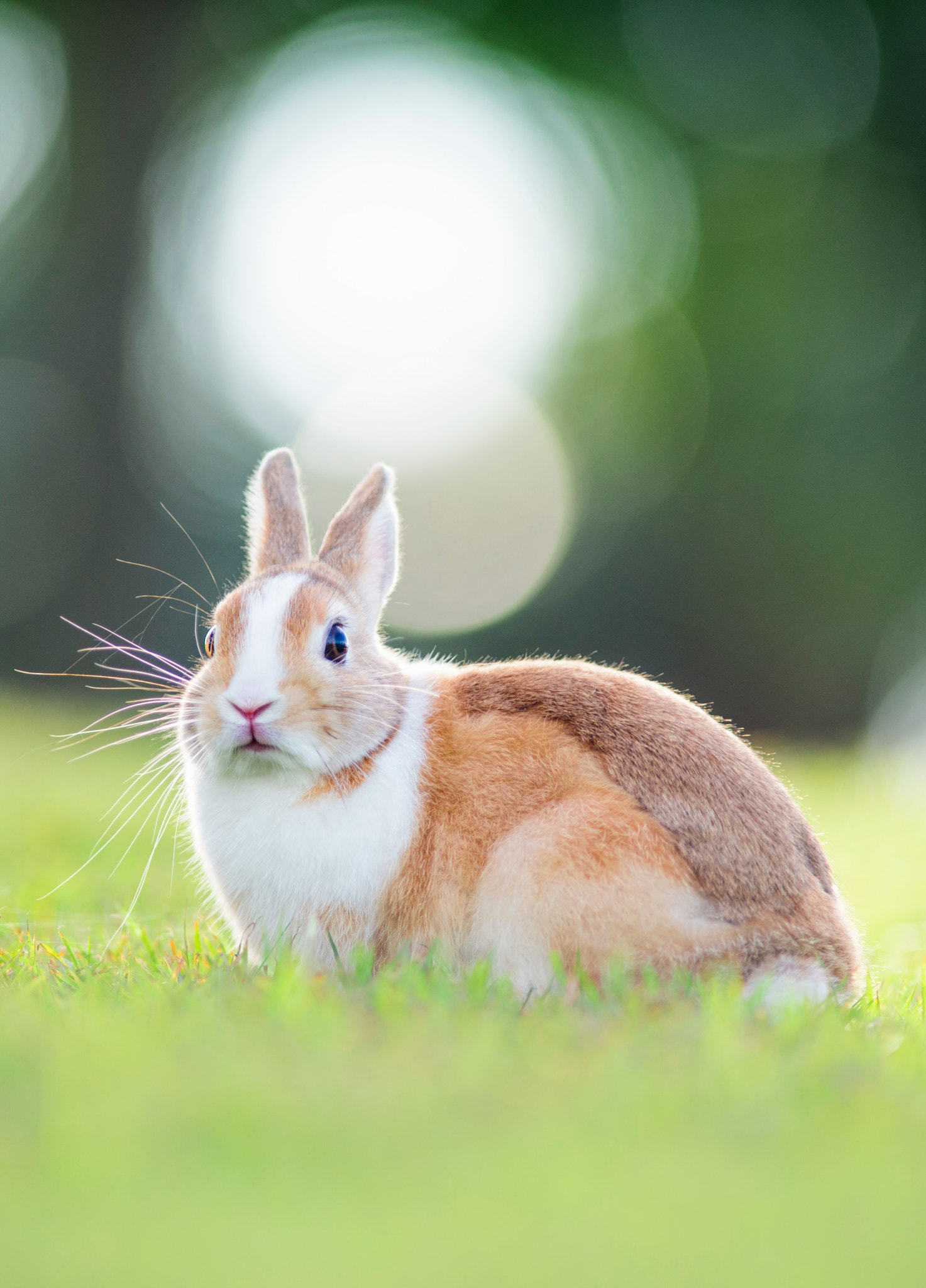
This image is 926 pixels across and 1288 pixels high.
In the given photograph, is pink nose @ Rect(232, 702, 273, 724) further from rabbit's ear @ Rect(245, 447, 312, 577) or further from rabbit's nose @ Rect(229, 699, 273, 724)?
rabbit's ear @ Rect(245, 447, 312, 577)

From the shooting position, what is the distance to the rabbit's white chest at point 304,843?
3318 mm

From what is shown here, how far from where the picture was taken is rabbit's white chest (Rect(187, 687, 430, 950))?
3.32 meters

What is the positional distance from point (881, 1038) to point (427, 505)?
355 inches

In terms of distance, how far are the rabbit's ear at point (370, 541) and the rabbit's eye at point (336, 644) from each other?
1.04 ft

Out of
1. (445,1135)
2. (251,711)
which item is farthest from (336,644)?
(445,1135)

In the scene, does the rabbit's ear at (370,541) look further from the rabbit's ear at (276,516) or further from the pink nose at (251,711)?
the pink nose at (251,711)

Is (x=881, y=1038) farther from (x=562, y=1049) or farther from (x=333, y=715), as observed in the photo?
(x=333, y=715)

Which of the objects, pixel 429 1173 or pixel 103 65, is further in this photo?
pixel 103 65

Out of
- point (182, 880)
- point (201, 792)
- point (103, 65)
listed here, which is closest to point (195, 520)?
point (103, 65)

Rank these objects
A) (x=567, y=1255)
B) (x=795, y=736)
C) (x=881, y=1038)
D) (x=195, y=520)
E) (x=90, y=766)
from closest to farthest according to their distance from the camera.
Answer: (x=567, y=1255) < (x=881, y=1038) < (x=90, y=766) < (x=195, y=520) < (x=795, y=736)

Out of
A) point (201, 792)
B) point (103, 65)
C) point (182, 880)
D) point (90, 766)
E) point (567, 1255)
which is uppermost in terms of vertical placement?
point (103, 65)

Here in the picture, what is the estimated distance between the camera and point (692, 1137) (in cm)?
197

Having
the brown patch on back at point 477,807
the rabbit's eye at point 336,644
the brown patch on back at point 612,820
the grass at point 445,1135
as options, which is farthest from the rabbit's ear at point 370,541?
the grass at point 445,1135

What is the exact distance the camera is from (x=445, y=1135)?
1.90 m
